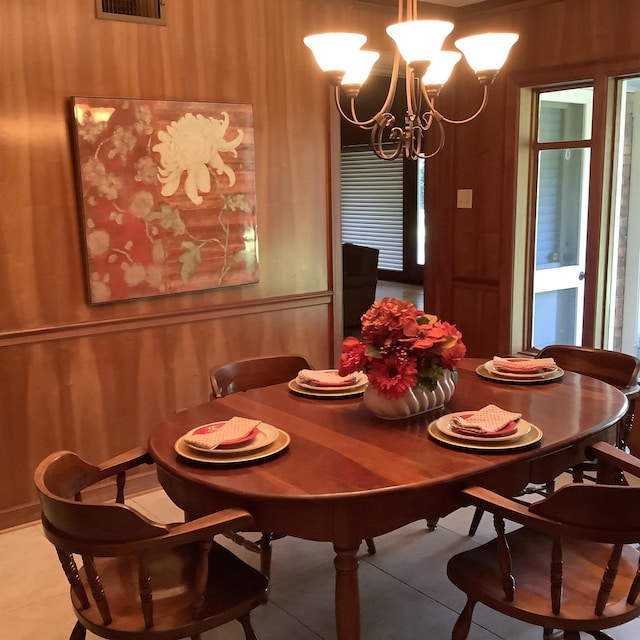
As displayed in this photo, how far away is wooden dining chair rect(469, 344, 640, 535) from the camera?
2723 mm

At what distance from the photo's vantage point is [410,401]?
2.23m

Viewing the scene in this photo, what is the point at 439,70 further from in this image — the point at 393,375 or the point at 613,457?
the point at 613,457

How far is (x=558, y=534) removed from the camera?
1731mm

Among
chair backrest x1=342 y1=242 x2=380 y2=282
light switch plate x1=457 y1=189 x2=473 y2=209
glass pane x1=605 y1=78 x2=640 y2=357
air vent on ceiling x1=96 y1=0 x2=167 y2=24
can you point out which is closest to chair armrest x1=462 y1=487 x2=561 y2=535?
glass pane x1=605 y1=78 x2=640 y2=357

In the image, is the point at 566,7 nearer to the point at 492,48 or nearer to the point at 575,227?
the point at 575,227

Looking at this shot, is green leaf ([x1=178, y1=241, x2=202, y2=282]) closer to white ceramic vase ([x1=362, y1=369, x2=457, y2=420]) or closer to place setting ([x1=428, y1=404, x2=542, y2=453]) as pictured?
white ceramic vase ([x1=362, y1=369, x2=457, y2=420])

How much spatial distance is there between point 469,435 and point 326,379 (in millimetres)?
708

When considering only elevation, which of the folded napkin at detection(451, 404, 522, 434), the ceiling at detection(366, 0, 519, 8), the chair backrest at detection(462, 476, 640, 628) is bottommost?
the chair backrest at detection(462, 476, 640, 628)

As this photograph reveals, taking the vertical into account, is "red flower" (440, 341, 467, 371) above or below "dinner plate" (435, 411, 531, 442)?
above

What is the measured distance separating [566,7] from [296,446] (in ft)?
9.80

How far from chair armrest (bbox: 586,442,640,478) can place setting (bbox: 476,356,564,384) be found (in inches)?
17.7

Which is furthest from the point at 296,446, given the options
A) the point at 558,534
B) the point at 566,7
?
the point at 566,7

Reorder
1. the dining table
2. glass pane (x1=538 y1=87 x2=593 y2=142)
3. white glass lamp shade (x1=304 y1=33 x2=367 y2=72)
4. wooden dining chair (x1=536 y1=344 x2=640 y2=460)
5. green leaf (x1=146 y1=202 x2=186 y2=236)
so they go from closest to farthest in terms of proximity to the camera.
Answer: the dining table < white glass lamp shade (x1=304 y1=33 x2=367 y2=72) < wooden dining chair (x1=536 y1=344 x2=640 y2=460) < green leaf (x1=146 y1=202 x2=186 y2=236) < glass pane (x1=538 y1=87 x2=593 y2=142)

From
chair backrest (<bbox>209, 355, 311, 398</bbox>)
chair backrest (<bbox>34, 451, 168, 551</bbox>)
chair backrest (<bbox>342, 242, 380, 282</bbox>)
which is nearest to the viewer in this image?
chair backrest (<bbox>34, 451, 168, 551</bbox>)
